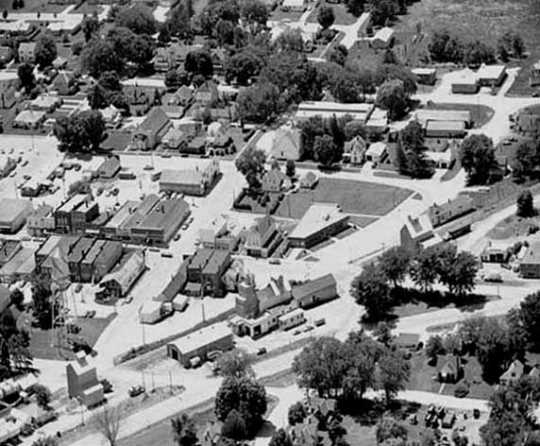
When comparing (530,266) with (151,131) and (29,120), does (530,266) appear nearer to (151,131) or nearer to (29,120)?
(151,131)

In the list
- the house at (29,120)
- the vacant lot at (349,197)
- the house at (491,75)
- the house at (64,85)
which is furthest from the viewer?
the house at (64,85)

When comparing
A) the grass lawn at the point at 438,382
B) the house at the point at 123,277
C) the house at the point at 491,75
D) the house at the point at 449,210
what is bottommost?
the house at the point at 123,277

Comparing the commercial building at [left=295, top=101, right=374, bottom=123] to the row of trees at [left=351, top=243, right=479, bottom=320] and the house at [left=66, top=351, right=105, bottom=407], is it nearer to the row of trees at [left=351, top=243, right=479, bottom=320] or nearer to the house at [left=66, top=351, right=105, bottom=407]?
the row of trees at [left=351, top=243, right=479, bottom=320]

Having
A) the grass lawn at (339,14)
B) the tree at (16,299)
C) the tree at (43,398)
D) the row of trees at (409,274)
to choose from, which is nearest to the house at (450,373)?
the row of trees at (409,274)

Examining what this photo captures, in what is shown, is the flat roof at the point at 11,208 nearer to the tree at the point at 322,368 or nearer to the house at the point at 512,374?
the tree at the point at 322,368

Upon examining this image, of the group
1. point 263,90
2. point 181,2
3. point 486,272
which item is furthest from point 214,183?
point 181,2

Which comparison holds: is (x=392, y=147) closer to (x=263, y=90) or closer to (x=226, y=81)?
(x=263, y=90)
